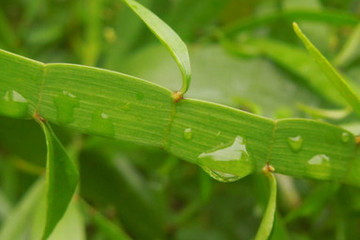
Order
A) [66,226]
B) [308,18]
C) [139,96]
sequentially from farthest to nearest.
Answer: [308,18]
[66,226]
[139,96]

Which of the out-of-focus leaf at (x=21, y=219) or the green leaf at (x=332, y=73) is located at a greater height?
the green leaf at (x=332, y=73)

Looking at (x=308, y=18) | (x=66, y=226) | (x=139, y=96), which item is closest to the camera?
(x=139, y=96)

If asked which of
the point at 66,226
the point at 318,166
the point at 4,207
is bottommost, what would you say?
the point at 4,207

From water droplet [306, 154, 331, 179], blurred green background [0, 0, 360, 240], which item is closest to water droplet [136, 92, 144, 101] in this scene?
water droplet [306, 154, 331, 179]

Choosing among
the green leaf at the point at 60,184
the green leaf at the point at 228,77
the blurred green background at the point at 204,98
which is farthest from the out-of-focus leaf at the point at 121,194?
the green leaf at the point at 60,184

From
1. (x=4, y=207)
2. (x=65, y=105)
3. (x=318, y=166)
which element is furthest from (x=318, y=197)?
(x=4, y=207)

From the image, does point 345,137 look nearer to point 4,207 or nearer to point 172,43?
point 172,43

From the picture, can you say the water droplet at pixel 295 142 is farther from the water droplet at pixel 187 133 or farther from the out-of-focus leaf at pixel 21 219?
the out-of-focus leaf at pixel 21 219
